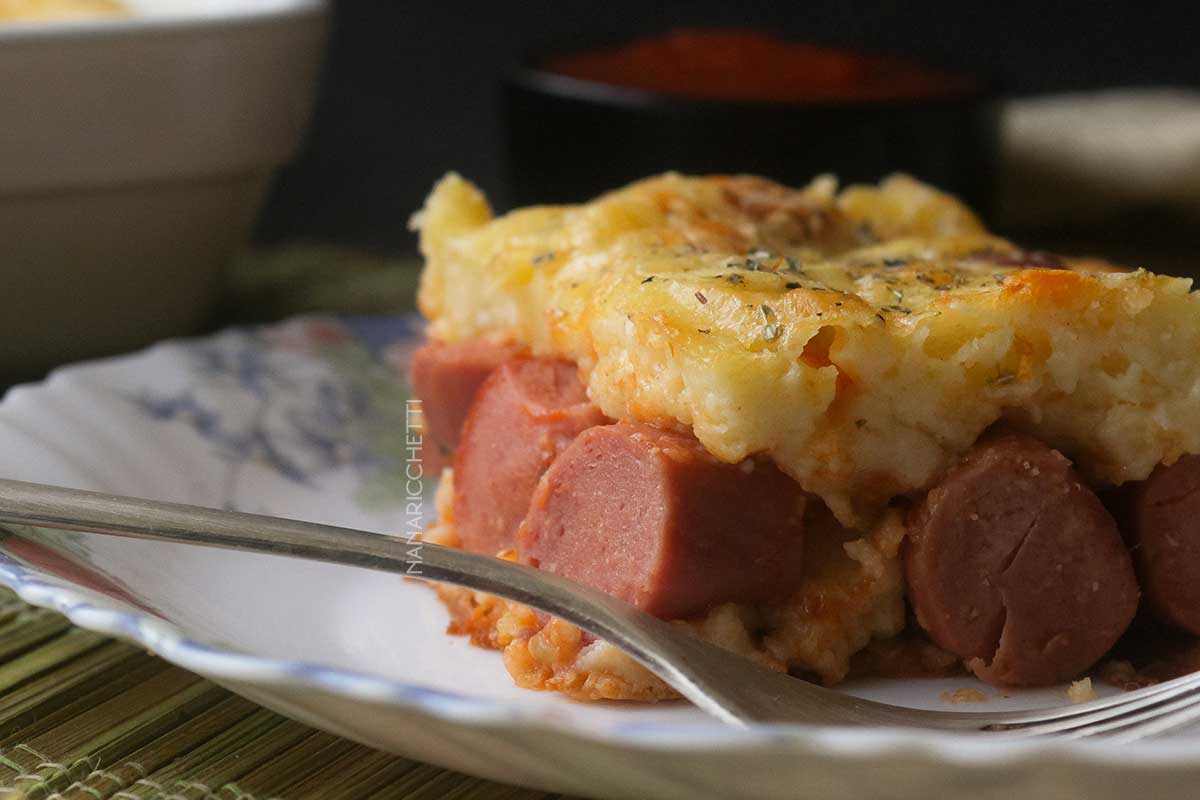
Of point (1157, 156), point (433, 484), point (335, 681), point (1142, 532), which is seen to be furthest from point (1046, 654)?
point (1157, 156)

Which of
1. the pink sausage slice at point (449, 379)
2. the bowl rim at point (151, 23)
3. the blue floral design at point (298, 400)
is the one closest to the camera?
the pink sausage slice at point (449, 379)

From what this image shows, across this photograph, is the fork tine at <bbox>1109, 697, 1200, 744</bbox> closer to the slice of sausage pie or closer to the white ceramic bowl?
the slice of sausage pie

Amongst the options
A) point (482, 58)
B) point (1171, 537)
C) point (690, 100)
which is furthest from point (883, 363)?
point (482, 58)

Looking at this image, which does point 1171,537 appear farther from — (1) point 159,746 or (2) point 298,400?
(2) point 298,400

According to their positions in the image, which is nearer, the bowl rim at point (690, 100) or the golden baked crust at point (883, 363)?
the golden baked crust at point (883, 363)

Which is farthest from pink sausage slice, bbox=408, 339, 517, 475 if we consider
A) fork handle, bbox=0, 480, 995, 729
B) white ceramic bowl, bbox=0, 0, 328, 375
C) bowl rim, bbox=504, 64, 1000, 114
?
bowl rim, bbox=504, 64, 1000, 114

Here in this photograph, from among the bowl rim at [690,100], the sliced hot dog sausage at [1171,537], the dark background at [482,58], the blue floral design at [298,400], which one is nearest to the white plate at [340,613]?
the blue floral design at [298,400]

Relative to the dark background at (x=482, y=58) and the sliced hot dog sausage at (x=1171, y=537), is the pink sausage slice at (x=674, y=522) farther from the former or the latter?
the dark background at (x=482, y=58)
